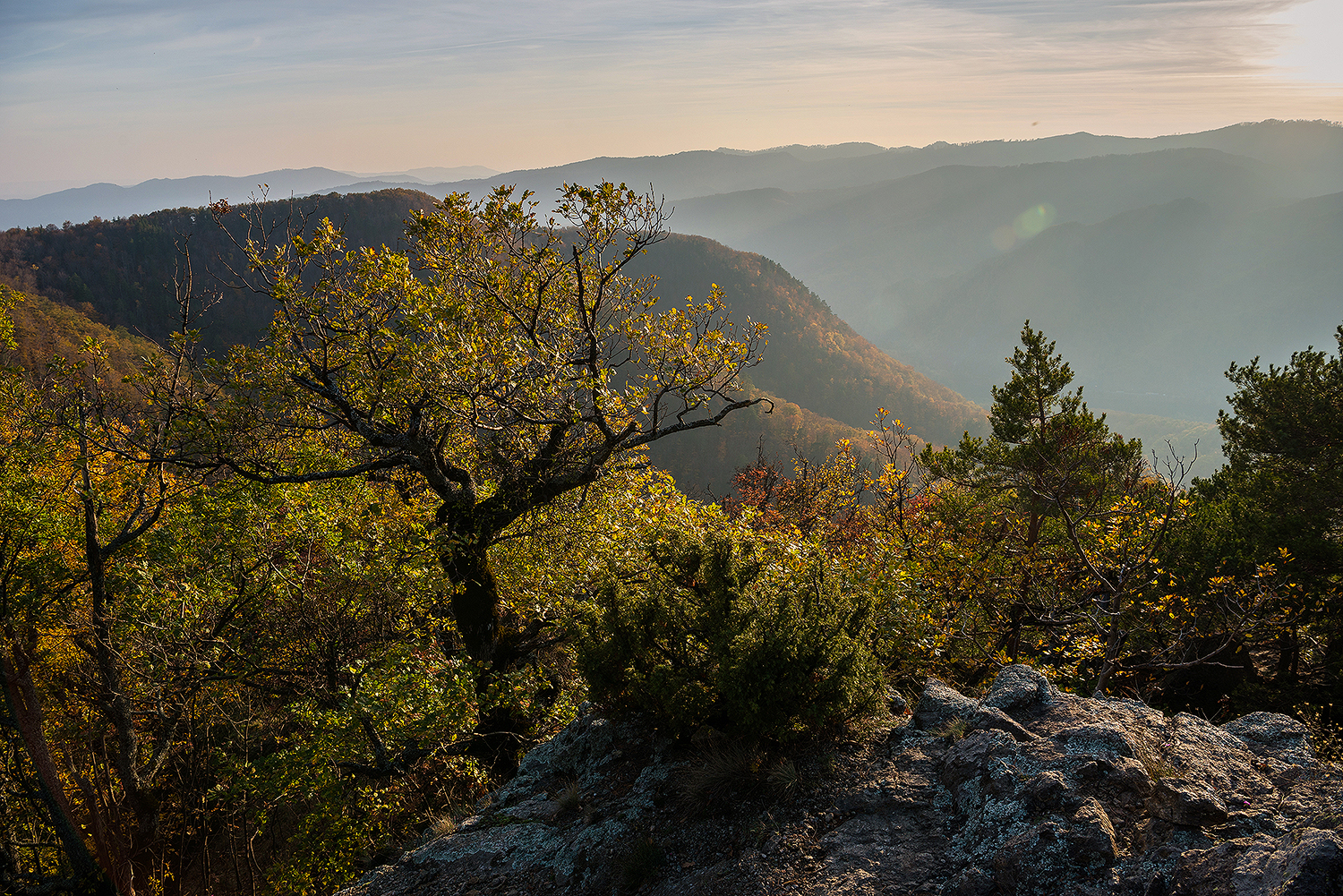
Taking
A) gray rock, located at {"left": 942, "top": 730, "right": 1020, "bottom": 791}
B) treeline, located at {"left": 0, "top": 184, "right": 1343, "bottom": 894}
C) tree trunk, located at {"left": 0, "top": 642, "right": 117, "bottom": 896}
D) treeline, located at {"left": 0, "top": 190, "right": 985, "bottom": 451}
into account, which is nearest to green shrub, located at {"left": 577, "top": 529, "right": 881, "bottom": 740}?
treeline, located at {"left": 0, "top": 184, "right": 1343, "bottom": 894}

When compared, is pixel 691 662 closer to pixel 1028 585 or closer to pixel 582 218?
pixel 582 218

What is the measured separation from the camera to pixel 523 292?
37.6 ft

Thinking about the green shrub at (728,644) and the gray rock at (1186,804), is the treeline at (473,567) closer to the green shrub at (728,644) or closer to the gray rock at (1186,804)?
the green shrub at (728,644)

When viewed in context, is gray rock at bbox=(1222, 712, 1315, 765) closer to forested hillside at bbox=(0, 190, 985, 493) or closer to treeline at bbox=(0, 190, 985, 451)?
treeline at bbox=(0, 190, 985, 451)

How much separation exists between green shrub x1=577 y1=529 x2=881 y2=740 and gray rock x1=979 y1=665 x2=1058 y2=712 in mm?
1302

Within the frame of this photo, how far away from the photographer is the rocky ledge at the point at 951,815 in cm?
453

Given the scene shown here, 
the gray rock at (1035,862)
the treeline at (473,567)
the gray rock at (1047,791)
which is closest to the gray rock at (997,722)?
the gray rock at (1047,791)

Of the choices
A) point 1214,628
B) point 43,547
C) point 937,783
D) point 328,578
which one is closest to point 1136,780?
point 937,783

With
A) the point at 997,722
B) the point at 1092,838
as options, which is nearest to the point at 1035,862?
the point at 1092,838

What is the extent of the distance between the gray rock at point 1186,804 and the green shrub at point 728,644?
2.32 m

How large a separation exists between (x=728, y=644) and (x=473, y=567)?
7.41 meters

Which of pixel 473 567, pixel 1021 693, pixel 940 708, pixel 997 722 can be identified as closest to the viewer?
pixel 997 722

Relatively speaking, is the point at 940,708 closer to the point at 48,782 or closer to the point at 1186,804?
the point at 1186,804

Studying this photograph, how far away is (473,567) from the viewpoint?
40.0 ft
